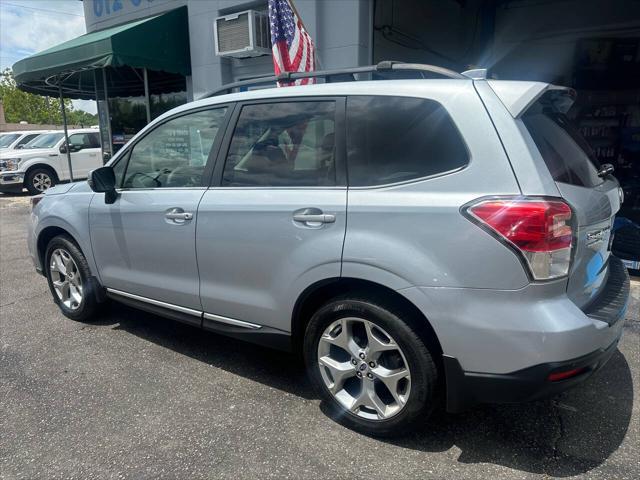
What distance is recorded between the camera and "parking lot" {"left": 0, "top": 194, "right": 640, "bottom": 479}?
2305mm

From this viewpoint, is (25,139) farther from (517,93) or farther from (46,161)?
(517,93)

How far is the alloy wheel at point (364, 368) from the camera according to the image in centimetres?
237

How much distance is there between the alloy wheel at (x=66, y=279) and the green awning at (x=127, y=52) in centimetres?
472

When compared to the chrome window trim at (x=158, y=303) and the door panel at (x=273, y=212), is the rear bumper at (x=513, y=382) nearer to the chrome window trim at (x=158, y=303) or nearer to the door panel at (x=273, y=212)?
the door panel at (x=273, y=212)

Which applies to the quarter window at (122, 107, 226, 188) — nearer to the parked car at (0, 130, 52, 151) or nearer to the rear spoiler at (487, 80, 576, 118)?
the rear spoiler at (487, 80, 576, 118)

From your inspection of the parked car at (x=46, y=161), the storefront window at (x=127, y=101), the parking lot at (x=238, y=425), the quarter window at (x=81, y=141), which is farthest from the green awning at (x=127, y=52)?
the parking lot at (x=238, y=425)

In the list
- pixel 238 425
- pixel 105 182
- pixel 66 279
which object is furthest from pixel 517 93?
pixel 66 279

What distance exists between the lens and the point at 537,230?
195 centimetres

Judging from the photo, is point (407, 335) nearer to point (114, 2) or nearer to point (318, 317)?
point (318, 317)

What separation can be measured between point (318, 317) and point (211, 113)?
1532 mm

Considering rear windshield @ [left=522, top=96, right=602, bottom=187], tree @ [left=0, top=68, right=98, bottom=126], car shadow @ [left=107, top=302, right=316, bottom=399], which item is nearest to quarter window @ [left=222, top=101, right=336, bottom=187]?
rear windshield @ [left=522, top=96, right=602, bottom=187]

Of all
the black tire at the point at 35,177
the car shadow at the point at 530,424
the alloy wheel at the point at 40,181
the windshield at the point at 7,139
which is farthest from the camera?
the windshield at the point at 7,139

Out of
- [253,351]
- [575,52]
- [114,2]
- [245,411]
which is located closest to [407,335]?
[245,411]

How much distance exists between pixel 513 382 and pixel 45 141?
14.5 meters
